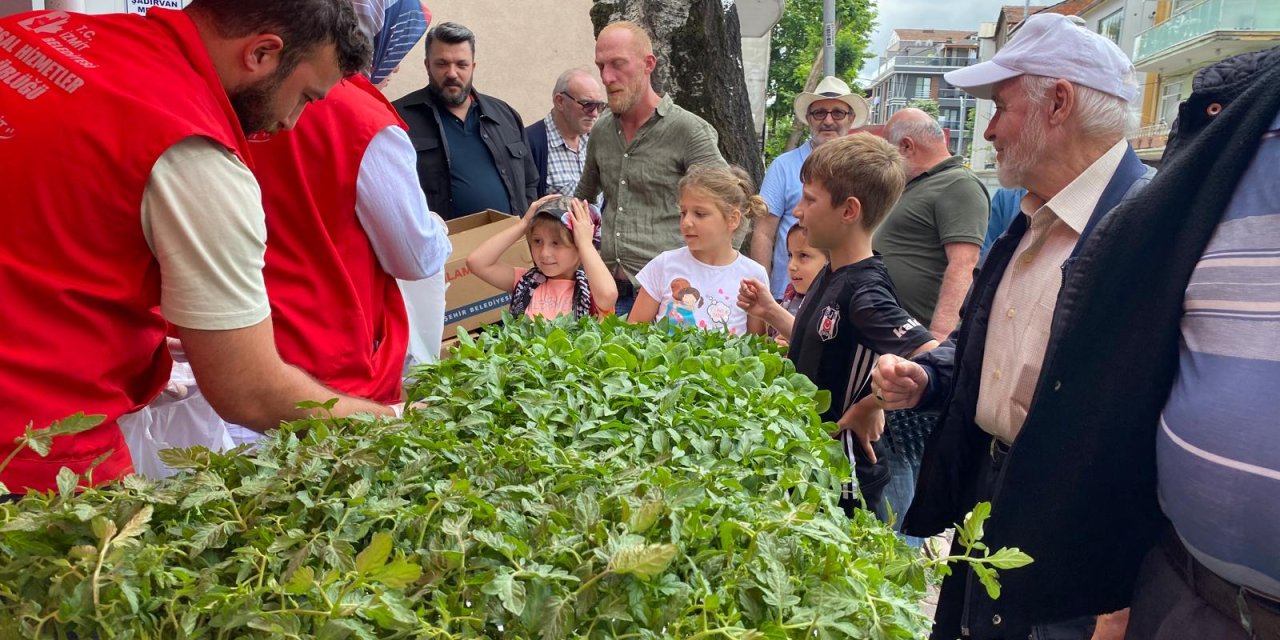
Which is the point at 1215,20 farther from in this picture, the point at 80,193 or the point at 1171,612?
the point at 80,193

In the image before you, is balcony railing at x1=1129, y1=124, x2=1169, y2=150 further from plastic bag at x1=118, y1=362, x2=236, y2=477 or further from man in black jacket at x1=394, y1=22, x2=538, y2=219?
plastic bag at x1=118, y1=362, x2=236, y2=477

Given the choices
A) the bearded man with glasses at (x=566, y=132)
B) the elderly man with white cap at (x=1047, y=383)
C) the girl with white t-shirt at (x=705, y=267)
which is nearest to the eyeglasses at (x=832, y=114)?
the bearded man with glasses at (x=566, y=132)

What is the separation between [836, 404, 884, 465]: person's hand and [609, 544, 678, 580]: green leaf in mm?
2018

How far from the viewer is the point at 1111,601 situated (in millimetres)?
2111

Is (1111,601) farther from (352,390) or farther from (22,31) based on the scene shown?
(22,31)

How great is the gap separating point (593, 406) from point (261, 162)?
1001 millimetres

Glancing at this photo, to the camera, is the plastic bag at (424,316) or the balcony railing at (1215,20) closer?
the plastic bag at (424,316)

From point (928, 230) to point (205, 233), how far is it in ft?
12.6


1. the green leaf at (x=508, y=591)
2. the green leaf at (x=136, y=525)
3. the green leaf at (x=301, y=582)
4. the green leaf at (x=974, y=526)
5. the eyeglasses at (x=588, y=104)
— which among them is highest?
the eyeglasses at (x=588, y=104)

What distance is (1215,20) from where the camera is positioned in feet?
132

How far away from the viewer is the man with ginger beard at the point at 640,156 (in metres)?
5.04

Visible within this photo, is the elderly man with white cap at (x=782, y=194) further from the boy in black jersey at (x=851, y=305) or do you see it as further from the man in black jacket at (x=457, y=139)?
the boy in black jersey at (x=851, y=305)

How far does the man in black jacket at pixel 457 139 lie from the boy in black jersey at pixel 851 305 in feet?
9.03

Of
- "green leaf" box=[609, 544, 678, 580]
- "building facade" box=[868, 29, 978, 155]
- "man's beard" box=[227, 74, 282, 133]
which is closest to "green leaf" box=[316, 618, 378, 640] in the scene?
"green leaf" box=[609, 544, 678, 580]
